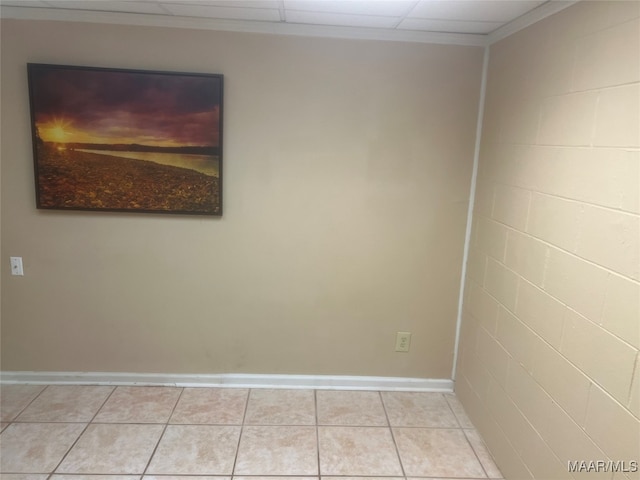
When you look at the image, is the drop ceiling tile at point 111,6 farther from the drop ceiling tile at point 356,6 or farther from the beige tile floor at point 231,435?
the beige tile floor at point 231,435

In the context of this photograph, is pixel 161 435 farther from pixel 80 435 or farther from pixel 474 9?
pixel 474 9

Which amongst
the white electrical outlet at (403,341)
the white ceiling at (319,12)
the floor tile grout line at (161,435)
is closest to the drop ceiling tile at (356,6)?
the white ceiling at (319,12)

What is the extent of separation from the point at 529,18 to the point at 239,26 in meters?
1.42

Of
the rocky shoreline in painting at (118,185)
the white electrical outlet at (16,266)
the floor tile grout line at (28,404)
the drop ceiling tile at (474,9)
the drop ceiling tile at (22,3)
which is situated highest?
the drop ceiling tile at (22,3)

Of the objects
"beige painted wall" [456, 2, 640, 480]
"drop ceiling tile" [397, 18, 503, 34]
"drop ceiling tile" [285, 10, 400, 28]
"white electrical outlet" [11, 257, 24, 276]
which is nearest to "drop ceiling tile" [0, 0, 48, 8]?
"drop ceiling tile" [285, 10, 400, 28]

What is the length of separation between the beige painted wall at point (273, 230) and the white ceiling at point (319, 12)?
0.08 m

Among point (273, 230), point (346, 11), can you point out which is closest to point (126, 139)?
point (273, 230)

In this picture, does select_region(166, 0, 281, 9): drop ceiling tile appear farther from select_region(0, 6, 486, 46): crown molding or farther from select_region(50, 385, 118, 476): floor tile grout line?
select_region(50, 385, 118, 476): floor tile grout line

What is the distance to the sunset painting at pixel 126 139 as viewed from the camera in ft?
7.43

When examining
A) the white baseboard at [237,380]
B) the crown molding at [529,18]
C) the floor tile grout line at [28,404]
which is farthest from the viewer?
the white baseboard at [237,380]

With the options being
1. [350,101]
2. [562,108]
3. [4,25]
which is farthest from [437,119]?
[4,25]

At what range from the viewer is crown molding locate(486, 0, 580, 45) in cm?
169

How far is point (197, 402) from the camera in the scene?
252 centimetres

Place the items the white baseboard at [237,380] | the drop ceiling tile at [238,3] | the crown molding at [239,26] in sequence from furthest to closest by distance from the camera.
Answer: the white baseboard at [237,380] < the crown molding at [239,26] < the drop ceiling tile at [238,3]
